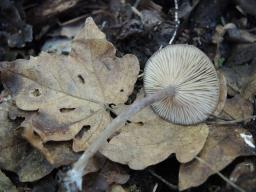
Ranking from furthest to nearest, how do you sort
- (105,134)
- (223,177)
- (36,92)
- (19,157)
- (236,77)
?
(236,77), (36,92), (19,157), (105,134), (223,177)

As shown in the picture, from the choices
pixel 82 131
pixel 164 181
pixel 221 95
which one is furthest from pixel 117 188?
pixel 221 95

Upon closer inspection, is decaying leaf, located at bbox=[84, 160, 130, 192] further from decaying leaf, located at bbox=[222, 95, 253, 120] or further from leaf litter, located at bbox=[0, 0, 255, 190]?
decaying leaf, located at bbox=[222, 95, 253, 120]

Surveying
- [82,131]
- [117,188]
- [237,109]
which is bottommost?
[117,188]

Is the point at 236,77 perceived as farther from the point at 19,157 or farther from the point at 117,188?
the point at 19,157

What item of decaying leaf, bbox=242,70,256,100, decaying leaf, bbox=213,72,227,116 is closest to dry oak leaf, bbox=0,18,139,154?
decaying leaf, bbox=213,72,227,116

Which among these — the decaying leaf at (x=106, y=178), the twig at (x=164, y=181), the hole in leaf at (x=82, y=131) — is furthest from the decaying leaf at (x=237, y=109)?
the hole in leaf at (x=82, y=131)

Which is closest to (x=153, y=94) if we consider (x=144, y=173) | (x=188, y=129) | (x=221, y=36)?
(x=188, y=129)

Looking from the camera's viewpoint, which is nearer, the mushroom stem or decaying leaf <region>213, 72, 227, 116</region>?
the mushroom stem
